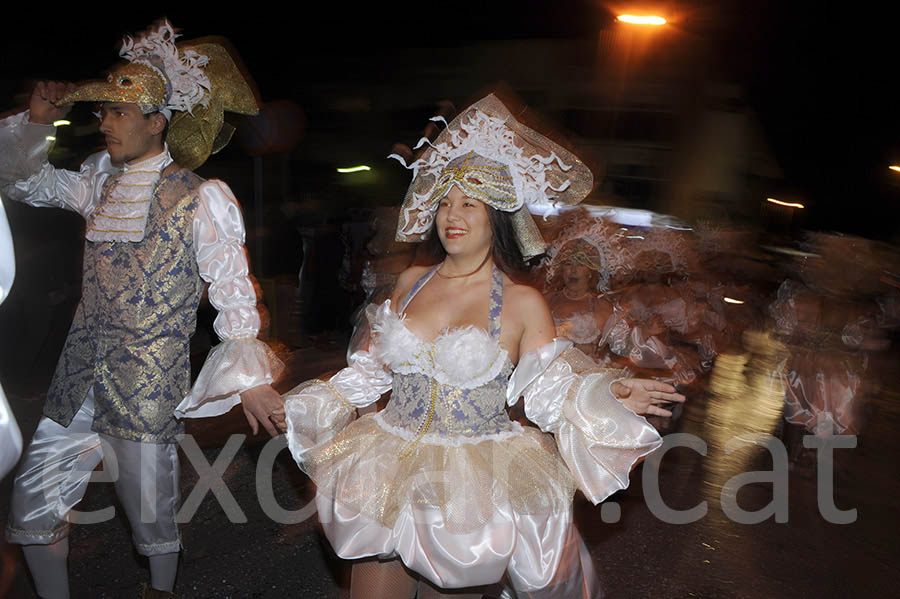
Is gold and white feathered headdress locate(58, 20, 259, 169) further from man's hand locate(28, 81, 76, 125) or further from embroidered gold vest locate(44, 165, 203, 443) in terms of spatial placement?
embroidered gold vest locate(44, 165, 203, 443)

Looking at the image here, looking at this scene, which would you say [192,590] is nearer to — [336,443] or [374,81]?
[336,443]

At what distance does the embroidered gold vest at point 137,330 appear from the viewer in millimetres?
3057

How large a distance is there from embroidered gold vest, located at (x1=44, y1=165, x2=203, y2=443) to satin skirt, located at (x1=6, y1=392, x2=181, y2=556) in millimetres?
63

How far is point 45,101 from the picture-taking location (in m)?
3.41

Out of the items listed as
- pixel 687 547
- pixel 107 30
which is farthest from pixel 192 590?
pixel 107 30

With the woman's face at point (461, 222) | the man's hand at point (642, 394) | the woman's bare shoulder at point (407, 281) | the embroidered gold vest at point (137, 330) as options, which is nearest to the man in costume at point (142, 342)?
the embroidered gold vest at point (137, 330)

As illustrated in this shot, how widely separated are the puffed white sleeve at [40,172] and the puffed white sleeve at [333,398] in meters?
1.39

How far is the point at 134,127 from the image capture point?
10.5 ft

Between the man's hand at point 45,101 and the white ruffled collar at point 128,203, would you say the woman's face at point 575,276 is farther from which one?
the man's hand at point 45,101

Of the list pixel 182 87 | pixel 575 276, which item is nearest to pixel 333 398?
pixel 182 87

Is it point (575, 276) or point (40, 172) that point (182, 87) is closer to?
point (40, 172)

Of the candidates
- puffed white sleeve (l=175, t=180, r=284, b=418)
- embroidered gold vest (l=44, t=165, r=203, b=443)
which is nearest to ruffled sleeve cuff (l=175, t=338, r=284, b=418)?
puffed white sleeve (l=175, t=180, r=284, b=418)

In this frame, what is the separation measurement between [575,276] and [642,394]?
4.22 meters

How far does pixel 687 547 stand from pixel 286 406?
10.4 ft
